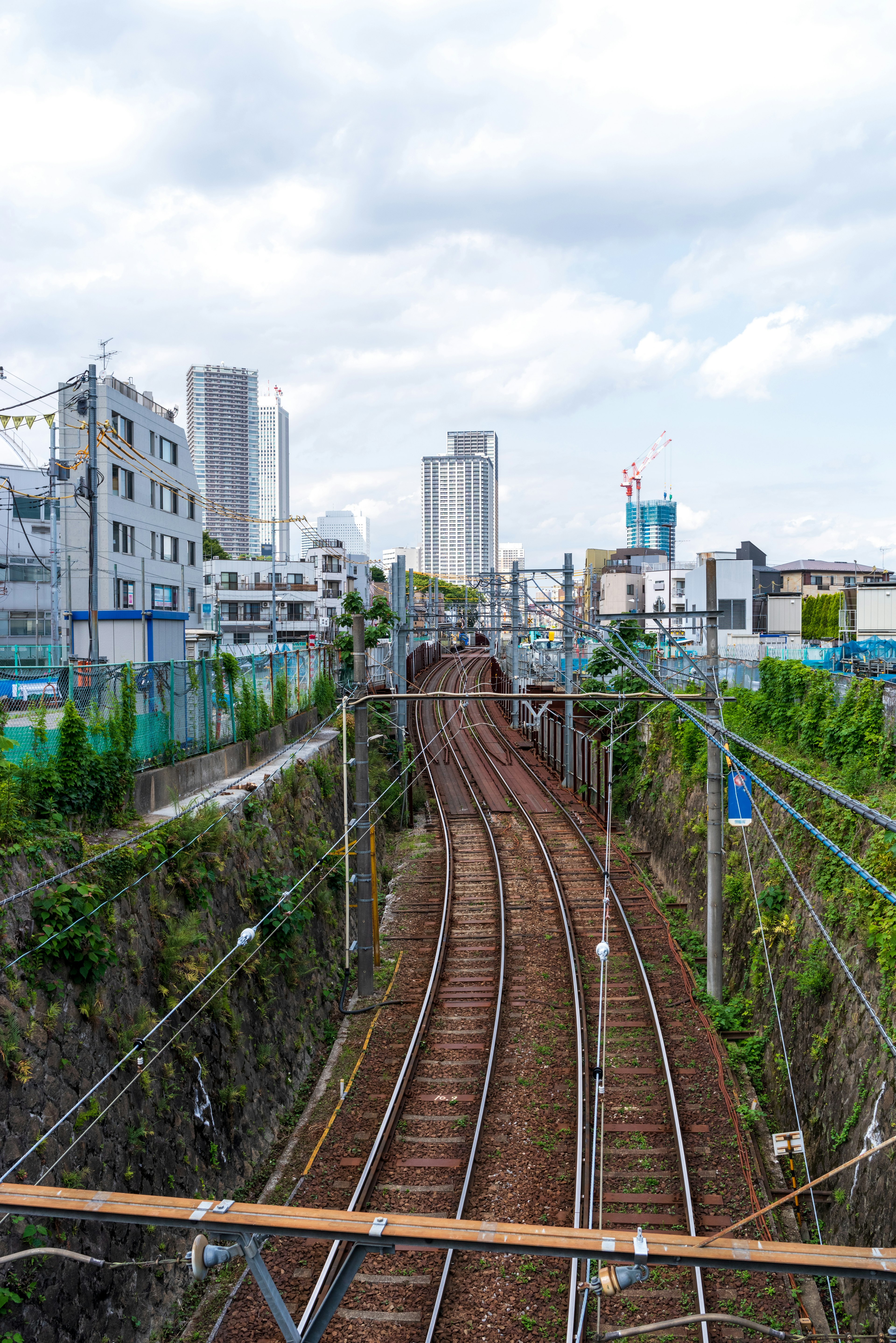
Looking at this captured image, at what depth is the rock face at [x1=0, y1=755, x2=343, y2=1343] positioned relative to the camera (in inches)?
279

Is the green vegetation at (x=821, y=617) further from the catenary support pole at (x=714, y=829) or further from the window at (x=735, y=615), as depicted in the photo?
the catenary support pole at (x=714, y=829)

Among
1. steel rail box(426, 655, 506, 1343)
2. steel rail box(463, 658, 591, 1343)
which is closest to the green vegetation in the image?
steel rail box(463, 658, 591, 1343)

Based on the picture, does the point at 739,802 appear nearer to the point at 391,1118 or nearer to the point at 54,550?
the point at 391,1118

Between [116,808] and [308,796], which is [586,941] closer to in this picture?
[308,796]

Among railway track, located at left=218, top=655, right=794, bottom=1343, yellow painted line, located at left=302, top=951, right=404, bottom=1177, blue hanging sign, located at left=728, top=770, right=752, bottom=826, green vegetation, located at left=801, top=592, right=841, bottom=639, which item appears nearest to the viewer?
railway track, located at left=218, top=655, right=794, bottom=1343

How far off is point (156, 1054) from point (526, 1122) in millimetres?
4897

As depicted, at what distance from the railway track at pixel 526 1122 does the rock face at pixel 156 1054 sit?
3.52 ft

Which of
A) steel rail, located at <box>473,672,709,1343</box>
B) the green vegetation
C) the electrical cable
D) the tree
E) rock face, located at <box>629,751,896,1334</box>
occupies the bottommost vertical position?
steel rail, located at <box>473,672,709,1343</box>

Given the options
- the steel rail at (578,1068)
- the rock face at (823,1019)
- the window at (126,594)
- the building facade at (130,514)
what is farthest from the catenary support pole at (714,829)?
the window at (126,594)

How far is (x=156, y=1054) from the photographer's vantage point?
9.36 metres

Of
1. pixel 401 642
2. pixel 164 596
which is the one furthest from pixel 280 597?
pixel 401 642

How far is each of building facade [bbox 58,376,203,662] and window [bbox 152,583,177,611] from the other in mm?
38

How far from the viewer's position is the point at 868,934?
1061cm

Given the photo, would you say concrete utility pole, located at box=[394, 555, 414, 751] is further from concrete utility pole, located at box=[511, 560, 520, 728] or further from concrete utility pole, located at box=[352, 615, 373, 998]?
concrete utility pole, located at box=[352, 615, 373, 998]
